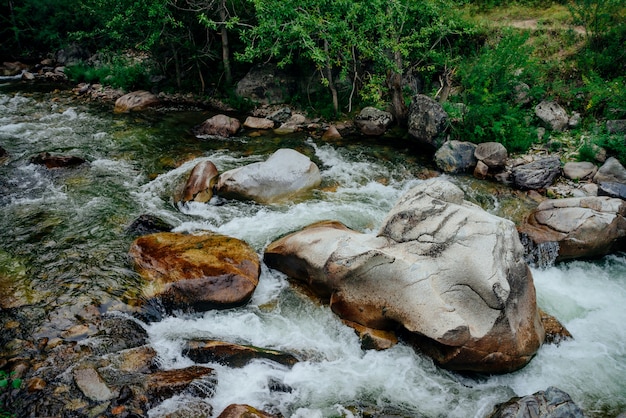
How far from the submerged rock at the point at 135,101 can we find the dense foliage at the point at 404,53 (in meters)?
1.15

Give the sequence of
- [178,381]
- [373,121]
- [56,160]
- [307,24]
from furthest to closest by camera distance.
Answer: [373,121] → [307,24] → [56,160] → [178,381]

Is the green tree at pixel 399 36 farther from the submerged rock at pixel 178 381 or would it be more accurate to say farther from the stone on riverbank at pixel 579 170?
the submerged rock at pixel 178 381

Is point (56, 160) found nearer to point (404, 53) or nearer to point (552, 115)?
point (404, 53)

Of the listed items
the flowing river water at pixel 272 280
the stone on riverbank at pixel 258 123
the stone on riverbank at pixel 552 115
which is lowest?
the flowing river water at pixel 272 280

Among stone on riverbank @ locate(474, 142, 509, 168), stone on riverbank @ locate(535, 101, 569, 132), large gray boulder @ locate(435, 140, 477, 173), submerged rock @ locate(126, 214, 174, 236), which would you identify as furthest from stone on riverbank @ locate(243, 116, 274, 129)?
stone on riverbank @ locate(535, 101, 569, 132)

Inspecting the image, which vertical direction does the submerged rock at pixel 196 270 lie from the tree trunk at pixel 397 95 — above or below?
below

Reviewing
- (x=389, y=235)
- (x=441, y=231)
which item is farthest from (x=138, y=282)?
(x=441, y=231)

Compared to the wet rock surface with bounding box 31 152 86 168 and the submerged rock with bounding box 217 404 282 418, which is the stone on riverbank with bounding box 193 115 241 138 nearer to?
the wet rock surface with bounding box 31 152 86 168

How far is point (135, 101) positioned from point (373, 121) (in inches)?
351

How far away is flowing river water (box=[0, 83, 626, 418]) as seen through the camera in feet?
18.3

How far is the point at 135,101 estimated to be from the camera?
1576 cm

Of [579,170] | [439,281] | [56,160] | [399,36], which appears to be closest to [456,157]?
[579,170]

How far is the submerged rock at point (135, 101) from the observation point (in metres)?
15.5

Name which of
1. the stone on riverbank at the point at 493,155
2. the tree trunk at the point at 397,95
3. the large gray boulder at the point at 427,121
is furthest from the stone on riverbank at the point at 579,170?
the tree trunk at the point at 397,95
